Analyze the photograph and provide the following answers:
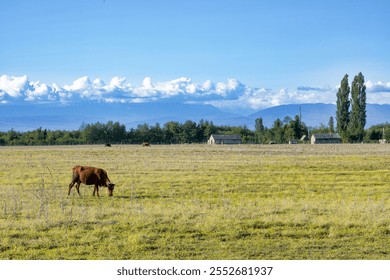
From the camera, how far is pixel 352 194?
24.9 meters

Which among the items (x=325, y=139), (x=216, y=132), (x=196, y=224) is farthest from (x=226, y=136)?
(x=196, y=224)

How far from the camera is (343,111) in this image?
138875mm

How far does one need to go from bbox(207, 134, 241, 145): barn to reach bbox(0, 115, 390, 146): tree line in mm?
2390

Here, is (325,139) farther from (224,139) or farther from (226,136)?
(224,139)

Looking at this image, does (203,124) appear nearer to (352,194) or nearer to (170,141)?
(170,141)

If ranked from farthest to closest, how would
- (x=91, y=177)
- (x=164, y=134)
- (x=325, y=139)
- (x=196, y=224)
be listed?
(x=164, y=134)
(x=325, y=139)
(x=91, y=177)
(x=196, y=224)

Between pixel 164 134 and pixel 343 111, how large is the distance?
2403 inches

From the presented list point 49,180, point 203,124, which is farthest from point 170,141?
point 49,180

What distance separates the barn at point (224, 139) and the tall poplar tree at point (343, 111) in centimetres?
3761

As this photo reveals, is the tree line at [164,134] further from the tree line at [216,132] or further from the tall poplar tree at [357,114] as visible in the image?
the tall poplar tree at [357,114]

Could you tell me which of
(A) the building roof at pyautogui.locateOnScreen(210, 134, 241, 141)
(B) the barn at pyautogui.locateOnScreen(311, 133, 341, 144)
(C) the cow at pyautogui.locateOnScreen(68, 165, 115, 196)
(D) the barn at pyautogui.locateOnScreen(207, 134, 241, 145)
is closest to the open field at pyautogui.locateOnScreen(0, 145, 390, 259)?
(C) the cow at pyautogui.locateOnScreen(68, 165, 115, 196)

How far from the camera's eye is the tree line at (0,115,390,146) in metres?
A: 156
